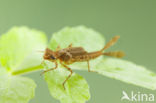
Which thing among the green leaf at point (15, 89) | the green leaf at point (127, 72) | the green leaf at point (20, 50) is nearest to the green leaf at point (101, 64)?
the green leaf at point (127, 72)

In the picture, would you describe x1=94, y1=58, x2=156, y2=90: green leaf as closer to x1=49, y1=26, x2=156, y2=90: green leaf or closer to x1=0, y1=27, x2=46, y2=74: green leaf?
x1=49, y1=26, x2=156, y2=90: green leaf

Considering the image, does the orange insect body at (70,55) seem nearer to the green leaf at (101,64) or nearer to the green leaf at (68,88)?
the green leaf at (101,64)

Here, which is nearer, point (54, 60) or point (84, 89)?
point (84, 89)

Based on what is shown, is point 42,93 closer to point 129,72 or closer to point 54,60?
point 54,60

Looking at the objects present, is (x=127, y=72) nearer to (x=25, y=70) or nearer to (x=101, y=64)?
(x=101, y=64)

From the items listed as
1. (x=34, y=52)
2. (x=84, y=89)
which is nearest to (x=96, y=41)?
(x=34, y=52)

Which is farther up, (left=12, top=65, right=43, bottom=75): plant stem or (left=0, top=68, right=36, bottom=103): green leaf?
(left=12, top=65, right=43, bottom=75): plant stem

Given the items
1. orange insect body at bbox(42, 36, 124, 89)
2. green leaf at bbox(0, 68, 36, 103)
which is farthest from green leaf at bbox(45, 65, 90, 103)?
orange insect body at bbox(42, 36, 124, 89)
